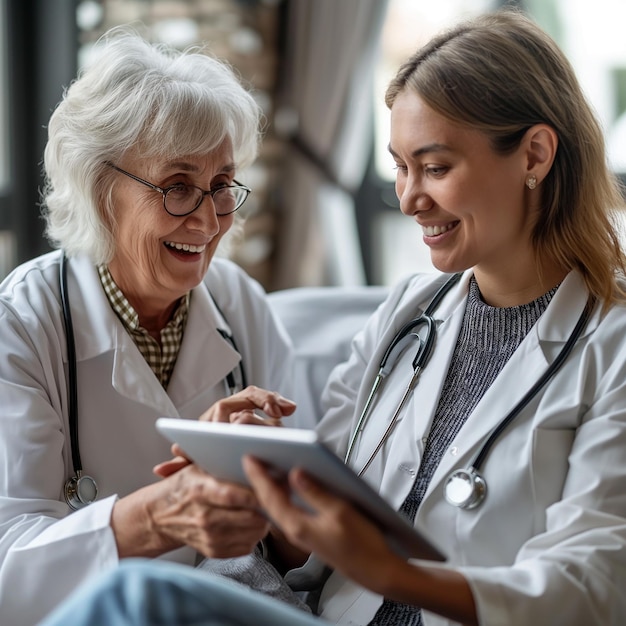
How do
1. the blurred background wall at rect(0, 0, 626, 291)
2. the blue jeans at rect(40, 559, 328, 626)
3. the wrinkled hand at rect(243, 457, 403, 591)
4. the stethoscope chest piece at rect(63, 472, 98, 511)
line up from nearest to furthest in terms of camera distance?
the blue jeans at rect(40, 559, 328, 626) → the wrinkled hand at rect(243, 457, 403, 591) → the stethoscope chest piece at rect(63, 472, 98, 511) → the blurred background wall at rect(0, 0, 626, 291)

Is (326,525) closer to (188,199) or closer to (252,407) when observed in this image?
(252,407)

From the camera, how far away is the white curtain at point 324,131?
168 inches

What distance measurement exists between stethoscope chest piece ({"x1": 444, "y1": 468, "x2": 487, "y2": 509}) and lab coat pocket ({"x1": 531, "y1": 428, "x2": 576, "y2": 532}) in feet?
0.28

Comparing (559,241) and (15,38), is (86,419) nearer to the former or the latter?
(559,241)

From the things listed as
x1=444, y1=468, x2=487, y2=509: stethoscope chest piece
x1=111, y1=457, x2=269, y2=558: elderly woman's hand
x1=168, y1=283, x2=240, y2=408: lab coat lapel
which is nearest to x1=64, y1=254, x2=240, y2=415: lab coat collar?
x1=168, y1=283, x2=240, y2=408: lab coat lapel

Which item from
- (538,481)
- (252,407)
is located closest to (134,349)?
(252,407)

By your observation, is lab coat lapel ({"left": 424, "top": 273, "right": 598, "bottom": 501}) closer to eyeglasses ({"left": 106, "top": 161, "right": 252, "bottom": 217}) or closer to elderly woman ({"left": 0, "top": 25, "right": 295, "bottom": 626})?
elderly woman ({"left": 0, "top": 25, "right": 295, "bottom": 626})

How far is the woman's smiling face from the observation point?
153cm

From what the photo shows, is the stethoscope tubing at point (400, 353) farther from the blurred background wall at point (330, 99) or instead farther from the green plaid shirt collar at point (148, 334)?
the blurred background wall at point (330, 99)

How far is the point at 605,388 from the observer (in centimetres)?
144

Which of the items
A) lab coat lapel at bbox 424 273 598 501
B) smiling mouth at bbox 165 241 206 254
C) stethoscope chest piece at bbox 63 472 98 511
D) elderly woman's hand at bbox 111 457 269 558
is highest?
smiling mouth at bbox 165 241 206 254

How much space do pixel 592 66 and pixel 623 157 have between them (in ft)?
1.57

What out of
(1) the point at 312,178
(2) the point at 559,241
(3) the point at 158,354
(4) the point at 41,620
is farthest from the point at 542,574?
(1) the point at 312,178

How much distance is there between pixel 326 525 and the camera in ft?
3.85
